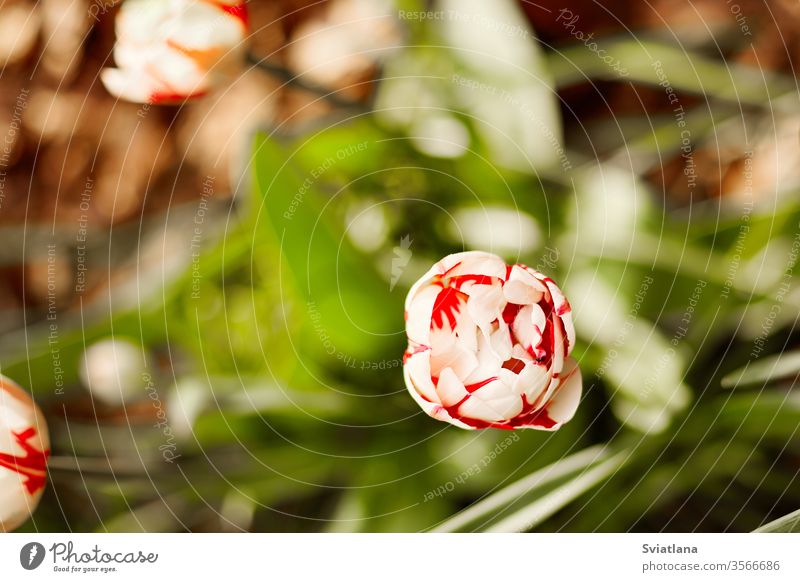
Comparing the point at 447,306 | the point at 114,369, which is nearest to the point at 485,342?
the point at 447,306

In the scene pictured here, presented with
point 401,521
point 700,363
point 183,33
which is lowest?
point 401,521

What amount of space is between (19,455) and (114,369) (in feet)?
0.25

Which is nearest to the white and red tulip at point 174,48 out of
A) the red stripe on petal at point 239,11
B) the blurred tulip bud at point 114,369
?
the red stripe on petal at point 239,11

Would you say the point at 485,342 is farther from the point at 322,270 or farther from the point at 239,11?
the point at 239,11

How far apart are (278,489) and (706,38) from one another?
402mm

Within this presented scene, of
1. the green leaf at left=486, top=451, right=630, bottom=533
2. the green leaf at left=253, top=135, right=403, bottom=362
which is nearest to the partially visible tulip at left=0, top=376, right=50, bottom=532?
the green leaf at left=253, top=135, right=403, bottom=362

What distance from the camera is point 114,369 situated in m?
0.44

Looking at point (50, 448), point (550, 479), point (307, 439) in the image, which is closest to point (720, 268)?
point (550, 479)

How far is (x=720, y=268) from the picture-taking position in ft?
1.39

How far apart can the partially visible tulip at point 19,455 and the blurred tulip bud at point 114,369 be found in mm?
38

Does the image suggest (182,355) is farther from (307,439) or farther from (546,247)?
(546,247)

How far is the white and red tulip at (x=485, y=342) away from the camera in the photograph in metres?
0.35
